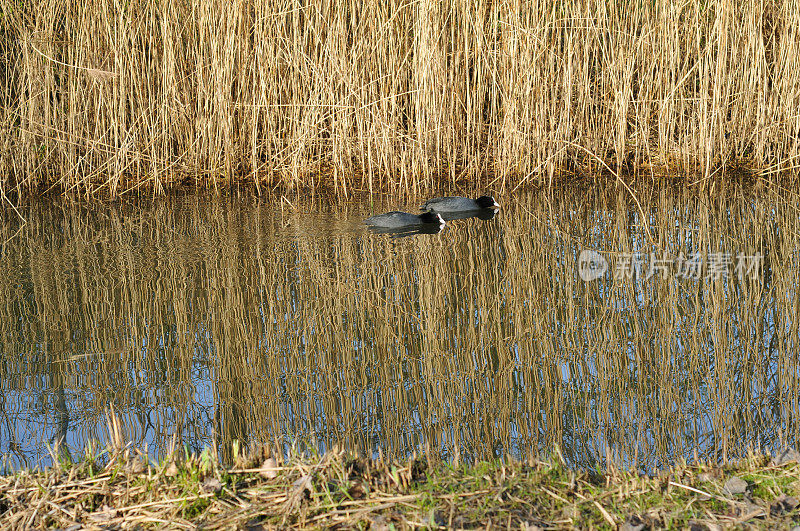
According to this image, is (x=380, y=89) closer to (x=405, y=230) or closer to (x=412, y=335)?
(x=405, y=230)

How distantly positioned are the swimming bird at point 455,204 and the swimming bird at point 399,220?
0.26 meters

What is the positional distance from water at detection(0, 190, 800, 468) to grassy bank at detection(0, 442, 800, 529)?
23 cm

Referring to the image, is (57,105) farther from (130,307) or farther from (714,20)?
(714,20)

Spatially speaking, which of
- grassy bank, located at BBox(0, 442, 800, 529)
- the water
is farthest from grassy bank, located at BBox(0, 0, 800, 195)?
grassy bank, located at BBox(0, 442, 800, 529)

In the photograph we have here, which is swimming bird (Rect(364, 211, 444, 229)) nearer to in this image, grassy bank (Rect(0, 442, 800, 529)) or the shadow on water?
the shadow on water

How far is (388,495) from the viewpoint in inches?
97.2

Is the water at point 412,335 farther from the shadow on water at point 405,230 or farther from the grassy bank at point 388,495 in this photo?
the grassy bank at point 388,495

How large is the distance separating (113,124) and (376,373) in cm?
460

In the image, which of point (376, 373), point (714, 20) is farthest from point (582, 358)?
point (714, 20)

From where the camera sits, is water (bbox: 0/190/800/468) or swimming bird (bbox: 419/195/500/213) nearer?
water (bbox: 0/190/800/468)

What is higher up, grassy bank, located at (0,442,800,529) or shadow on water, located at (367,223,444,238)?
shadow on water, located at (367,223,444,238)

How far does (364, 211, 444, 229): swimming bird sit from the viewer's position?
5.96m

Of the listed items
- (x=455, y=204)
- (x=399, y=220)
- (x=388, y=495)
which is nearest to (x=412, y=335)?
(x=388, y=495)

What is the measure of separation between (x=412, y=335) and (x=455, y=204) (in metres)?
2.38
